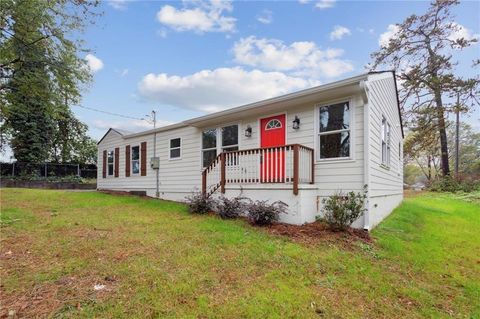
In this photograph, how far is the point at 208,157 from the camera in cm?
1028

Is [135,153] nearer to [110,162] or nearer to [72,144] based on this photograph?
[110,162]

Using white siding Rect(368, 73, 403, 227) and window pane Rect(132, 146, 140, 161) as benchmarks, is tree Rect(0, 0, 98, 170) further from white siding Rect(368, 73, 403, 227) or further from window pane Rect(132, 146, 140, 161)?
white siding Rect(368, 73, 403, 227)

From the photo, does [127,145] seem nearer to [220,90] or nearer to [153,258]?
[220,90]

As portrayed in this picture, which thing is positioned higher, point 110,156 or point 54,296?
point 110,156

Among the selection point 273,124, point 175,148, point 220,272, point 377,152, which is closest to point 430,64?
point 377,152

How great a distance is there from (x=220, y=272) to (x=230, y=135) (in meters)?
6.02

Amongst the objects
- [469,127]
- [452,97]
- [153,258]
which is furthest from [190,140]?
[469,127]

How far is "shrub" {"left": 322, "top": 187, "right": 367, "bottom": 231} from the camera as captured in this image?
597 centimetres

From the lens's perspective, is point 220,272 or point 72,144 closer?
point 220,272

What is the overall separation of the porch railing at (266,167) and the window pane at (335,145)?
328 millimetres

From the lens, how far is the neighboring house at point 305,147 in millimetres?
6609

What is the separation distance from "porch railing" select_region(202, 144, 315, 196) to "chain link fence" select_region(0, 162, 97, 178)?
49.1ft

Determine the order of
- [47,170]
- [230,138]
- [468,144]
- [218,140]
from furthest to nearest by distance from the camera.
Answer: [468,144] < [47,170] < [218,140] < [230,138]

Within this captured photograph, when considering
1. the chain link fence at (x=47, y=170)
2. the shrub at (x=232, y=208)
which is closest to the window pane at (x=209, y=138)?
the shrub at (x=232, y=208)
